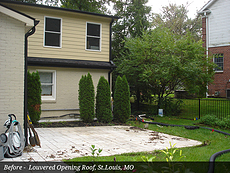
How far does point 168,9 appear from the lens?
2578cm

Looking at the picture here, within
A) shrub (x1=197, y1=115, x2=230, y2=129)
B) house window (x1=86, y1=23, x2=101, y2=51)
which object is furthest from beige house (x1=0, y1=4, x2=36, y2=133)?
shrub (x1=197, y1=115, x2=230, y2=129)

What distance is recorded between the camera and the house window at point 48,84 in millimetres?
10922

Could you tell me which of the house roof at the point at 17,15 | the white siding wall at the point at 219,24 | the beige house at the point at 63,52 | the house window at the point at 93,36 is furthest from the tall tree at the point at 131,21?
the house roof at the point at 17,15

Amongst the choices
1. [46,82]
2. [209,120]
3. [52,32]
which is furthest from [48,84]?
[209,120]

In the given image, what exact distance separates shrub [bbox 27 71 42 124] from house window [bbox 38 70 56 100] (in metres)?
1.39

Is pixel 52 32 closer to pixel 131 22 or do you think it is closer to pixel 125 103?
pixel 125 103

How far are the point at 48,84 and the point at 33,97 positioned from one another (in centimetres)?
164

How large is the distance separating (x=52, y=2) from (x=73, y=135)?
750 inches

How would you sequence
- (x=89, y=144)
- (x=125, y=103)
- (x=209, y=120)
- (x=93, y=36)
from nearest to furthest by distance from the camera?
(x=89, y=144) → (x=209, y=120) → (x=125, y=103) → (x=93, y=36)

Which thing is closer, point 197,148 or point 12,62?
point 12,62

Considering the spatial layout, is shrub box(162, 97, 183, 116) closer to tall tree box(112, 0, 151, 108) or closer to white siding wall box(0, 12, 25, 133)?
tall tree box(112, 0, 151, 108)

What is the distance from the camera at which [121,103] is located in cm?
1078

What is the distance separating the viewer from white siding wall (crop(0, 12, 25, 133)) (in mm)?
5336

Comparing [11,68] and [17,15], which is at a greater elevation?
[17,15]
